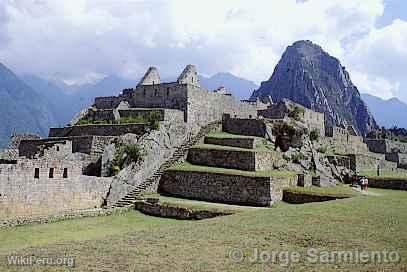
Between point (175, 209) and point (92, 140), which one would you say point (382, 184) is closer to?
point (175, 209)

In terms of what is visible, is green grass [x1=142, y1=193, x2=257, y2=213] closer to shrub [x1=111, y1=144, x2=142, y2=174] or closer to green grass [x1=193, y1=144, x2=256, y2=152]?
shrub [x1=111, y1=144, x2=142, y2=174]

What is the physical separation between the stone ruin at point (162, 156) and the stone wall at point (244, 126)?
7 centimetres

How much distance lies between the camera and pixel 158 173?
27.9 m

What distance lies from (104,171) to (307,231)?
653 inches

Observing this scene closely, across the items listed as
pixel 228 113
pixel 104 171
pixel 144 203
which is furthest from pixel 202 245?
pixel 228 113

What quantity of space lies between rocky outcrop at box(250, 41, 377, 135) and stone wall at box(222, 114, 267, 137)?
7225 cm

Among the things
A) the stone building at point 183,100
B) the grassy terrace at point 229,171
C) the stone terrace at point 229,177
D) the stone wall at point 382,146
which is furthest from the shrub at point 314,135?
the stone wall at point 382,146

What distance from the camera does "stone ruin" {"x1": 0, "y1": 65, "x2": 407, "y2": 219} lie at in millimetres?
22250

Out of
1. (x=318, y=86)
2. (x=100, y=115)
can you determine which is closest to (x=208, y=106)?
(x=100, y=115)

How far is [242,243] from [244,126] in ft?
75.1

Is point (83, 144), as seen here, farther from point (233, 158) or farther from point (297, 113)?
point (297, 113)

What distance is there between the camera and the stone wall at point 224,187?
974 inches

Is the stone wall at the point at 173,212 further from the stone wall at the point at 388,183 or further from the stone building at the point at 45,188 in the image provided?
the stone wall at the point at 388,183

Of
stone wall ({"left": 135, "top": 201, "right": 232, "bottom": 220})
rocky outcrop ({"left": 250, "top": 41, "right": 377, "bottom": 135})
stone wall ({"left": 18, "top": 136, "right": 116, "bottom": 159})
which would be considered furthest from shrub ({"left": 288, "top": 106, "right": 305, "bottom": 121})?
rocky outcrop ({"left": 250, "top": 41, "right": 377, "bottom": 135})
